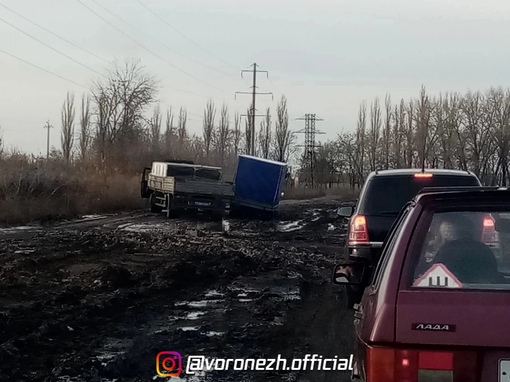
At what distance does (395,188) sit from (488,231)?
528cm

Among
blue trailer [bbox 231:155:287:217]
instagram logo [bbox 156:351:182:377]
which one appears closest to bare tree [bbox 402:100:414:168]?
blue trailer [bbox 231:155:287:217]

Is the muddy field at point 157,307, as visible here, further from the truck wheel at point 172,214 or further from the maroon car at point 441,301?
the truck wheel at point 172,214

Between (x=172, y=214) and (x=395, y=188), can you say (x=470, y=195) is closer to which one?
(x=395, y=188)

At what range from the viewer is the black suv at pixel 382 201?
9664 millimetres

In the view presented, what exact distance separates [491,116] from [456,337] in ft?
256

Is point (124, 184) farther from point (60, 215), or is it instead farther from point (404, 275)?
point (404, 275)

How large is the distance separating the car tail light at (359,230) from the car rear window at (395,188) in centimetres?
11

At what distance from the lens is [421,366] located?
3254 millimetres

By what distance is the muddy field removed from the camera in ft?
23.5

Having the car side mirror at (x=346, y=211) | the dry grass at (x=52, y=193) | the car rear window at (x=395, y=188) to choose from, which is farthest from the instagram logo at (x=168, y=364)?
the dry grass at (x=52, y=193)

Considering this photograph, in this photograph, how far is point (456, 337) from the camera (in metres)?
3.22

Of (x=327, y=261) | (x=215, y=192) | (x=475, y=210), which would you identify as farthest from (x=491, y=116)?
(x=475, y=210)

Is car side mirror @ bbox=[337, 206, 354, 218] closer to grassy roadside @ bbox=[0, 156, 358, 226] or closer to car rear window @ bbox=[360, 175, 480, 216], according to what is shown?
car rear window @ bbox=[360, 175, 480, 216]

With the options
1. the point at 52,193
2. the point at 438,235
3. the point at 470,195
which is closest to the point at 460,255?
the point at 438,235
